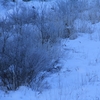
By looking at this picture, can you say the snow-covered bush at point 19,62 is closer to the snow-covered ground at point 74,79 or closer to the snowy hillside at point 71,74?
the snowy hillside at point 71,74

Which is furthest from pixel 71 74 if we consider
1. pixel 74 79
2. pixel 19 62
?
pixel 19 62

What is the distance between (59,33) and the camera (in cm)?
721

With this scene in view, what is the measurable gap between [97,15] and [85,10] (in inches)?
53.3

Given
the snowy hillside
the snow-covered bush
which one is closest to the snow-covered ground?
the snowy hillside

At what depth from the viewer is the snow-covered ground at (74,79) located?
396cm

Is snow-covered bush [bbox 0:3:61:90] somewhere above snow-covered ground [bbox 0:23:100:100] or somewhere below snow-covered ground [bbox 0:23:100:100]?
above

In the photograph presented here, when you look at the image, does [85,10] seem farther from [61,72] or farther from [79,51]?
[61,72]

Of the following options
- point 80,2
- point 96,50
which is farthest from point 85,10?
point 96,50

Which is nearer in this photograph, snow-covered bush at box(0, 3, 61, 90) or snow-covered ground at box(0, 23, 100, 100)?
snow-covered ground at box(0, 23, 100, 100)

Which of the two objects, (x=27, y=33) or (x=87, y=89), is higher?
(x=27, y=33)

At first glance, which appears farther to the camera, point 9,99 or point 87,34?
point 87,34

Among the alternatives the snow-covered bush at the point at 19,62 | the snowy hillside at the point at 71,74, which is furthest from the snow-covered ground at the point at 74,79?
the snow-covered bush at the point at 19,62

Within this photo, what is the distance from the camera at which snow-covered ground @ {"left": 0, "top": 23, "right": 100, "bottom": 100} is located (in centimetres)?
396

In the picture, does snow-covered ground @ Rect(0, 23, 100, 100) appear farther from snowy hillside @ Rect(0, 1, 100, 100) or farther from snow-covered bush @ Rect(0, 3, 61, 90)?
snow-covered bush @ Rect(0, 3, 61, 90)
